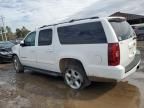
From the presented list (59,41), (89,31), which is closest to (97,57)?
(89,31)

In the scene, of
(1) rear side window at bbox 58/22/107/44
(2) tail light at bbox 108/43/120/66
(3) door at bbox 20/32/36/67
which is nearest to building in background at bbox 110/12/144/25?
(3) door at bbox 20/32/36/67

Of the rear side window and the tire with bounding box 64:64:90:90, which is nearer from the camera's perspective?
the rear side window

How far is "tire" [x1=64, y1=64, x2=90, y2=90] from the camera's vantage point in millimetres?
5977

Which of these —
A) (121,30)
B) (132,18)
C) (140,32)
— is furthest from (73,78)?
(132,18)

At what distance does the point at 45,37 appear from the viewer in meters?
Answer: 7.30

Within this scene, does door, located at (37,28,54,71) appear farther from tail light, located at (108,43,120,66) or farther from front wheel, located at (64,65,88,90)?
tail light, located at (108,43,120,66)

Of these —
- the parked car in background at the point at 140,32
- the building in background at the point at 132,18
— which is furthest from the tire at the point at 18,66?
the building in background at the point at 132,18

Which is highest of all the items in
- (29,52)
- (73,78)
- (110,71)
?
(29,52)

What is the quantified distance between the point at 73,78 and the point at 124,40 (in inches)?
74.4

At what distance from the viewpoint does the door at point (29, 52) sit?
807 centimetres

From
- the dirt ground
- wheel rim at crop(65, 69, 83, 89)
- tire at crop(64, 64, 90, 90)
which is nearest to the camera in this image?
the dirt ground

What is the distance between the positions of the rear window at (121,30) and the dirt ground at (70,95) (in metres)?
1.50

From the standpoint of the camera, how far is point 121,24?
230 inches

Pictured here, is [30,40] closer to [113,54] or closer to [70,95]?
[70,95]
